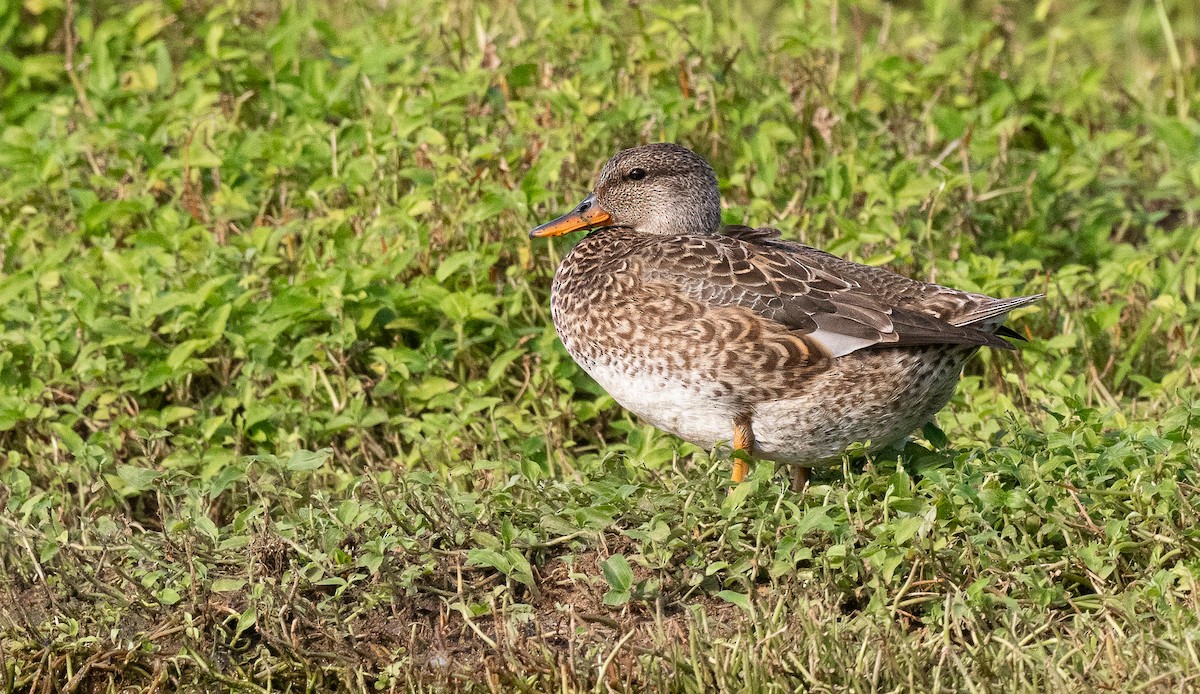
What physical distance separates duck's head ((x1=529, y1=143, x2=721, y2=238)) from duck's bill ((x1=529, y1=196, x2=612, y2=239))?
1 cm

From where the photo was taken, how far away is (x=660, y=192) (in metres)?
5.28

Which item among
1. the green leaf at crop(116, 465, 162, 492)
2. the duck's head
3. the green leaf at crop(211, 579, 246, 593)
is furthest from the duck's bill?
the green leaf at crop(211, 579, 246, 593)

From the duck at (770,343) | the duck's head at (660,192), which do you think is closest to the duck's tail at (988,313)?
the duck at (770,343)

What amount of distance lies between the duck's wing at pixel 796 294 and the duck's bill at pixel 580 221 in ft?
1.62

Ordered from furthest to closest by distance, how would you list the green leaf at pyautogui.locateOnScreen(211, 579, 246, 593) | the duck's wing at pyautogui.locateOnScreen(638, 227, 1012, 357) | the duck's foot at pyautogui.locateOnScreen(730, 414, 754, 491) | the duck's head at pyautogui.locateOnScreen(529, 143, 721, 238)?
the duck's head at pyautogui.locateOnScreen(529, 143, 721, 238)
the duck's foot at pyautogui.locateOnScreen(730, 414, 754, 491)
the duck's wing at pyautogui.locateOnScreen(638, 227, 1012, 357)
the green leaf at pyautogui.locateOnScreen(211, 579, 246, 593)

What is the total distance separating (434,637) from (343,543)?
46 cm

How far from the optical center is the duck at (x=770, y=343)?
4.50 metres

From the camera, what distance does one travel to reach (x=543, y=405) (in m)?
5.73

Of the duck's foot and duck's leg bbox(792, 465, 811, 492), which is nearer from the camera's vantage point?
the duck's foot

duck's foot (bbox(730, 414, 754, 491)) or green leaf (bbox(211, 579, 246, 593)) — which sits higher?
duck's foot (bbox(730, 414, 754, 491))

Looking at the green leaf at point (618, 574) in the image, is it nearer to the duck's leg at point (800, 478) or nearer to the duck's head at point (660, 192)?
the duck's leg at point (800, 478)

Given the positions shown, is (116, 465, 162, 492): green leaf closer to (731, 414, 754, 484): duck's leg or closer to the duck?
the duck

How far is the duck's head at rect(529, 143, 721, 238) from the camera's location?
527cm

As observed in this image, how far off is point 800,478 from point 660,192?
1086 mm
